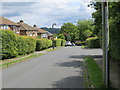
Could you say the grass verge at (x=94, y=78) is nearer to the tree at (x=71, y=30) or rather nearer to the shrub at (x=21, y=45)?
the shrub at (x=21, y=45)

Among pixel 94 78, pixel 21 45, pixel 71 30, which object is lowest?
pixel 94 78

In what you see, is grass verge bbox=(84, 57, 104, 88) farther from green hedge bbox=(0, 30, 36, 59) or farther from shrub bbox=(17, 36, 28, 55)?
shrub bbox=(17, 36, 28, 55)

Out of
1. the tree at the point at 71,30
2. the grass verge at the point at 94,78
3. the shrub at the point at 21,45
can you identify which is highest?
the tree at the point at 71,30

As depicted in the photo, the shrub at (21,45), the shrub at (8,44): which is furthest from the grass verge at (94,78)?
the shrub at (21,45)

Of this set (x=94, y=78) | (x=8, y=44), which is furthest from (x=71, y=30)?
(x=94, y=78)

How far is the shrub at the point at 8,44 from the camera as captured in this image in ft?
62.4

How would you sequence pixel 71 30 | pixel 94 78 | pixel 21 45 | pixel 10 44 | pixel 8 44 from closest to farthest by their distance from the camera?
pixel 94 78, pixel 8 44, pixel 10 44, pixel 21 45, pixel 71 30

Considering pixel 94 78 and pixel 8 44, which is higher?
pixel 8 44

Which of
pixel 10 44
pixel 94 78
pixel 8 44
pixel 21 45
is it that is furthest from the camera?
pixel 21 45

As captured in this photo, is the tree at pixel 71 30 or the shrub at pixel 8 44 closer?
the shrub at pixel 8 44

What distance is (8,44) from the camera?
63.8 ft

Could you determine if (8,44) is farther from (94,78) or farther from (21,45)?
(94,78)

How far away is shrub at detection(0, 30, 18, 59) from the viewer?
1901 cm

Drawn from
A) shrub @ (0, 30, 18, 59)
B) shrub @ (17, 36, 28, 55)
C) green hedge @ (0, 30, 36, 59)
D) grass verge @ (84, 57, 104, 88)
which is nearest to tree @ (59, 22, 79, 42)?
shrub @ (17, 36, 28, 55)
